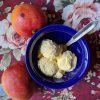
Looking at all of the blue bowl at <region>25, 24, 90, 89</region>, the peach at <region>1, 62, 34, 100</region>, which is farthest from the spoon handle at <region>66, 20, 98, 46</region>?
the peach at <region>1, 62, 34, 100</region>

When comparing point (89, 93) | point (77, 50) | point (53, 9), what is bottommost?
point (89, 93)

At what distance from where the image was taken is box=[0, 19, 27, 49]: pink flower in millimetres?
818

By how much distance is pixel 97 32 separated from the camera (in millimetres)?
810

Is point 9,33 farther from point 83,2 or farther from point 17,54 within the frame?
point 83,2

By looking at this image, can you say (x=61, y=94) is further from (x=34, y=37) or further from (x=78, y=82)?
(x=34, y=37)

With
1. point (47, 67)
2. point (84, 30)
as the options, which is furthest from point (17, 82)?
point (84, 30)

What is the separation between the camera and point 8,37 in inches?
32.4

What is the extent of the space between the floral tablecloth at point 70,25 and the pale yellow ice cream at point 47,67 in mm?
54

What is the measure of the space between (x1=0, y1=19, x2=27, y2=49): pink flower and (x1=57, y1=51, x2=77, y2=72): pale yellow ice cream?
0.39 ft

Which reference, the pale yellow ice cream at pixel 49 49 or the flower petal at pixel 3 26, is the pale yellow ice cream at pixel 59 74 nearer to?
the pale yellow ice cream at pixel 49 49

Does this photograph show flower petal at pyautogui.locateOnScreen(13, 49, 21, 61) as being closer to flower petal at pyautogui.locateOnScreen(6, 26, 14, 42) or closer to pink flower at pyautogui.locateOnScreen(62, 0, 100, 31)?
flower petal at pyautogui.locateOnScreen(6, 26, 14, 42)

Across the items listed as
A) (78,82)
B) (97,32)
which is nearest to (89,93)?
(78,82)

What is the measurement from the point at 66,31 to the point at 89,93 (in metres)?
0.16

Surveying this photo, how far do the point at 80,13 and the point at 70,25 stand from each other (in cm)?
4
